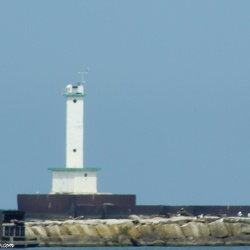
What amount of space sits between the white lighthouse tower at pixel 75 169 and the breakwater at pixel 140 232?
7.29 m

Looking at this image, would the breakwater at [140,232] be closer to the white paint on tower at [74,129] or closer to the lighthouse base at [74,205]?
the lighthouse base at [74,205]

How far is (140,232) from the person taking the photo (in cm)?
8644

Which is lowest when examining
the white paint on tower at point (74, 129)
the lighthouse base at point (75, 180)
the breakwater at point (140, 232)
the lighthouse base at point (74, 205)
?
the breakwater at point (140, 232)

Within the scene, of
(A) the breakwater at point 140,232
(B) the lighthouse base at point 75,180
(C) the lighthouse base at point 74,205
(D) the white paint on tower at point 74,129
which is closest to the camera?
(A) the breakwater at point 140,232

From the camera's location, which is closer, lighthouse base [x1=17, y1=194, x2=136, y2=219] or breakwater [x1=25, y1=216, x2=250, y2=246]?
breakwater [x1=25, y1=216, x2=250, y2=246]

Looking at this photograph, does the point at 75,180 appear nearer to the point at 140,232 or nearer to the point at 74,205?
the point at 74,205

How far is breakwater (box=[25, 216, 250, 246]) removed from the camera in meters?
86.1

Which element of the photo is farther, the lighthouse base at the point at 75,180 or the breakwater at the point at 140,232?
the lighthouse base at the point at 75,180

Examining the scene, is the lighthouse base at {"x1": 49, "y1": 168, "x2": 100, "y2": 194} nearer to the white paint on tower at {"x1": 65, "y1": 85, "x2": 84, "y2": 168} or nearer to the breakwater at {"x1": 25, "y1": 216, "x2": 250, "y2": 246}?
the white paint on tower at {"x1": 65, "y1": 85, "x2": 84, "y2": 168}

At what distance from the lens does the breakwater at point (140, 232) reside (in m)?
86.1

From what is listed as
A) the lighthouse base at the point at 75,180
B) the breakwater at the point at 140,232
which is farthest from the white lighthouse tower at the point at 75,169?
the breakwater at the point at 140,232

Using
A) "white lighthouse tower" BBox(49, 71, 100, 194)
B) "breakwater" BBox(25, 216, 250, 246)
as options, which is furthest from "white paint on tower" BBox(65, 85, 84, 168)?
"breakwater" BBox(25, 216, 250, 246)

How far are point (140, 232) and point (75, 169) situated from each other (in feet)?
29.4

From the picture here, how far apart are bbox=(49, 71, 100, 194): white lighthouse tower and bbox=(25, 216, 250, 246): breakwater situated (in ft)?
23.9
